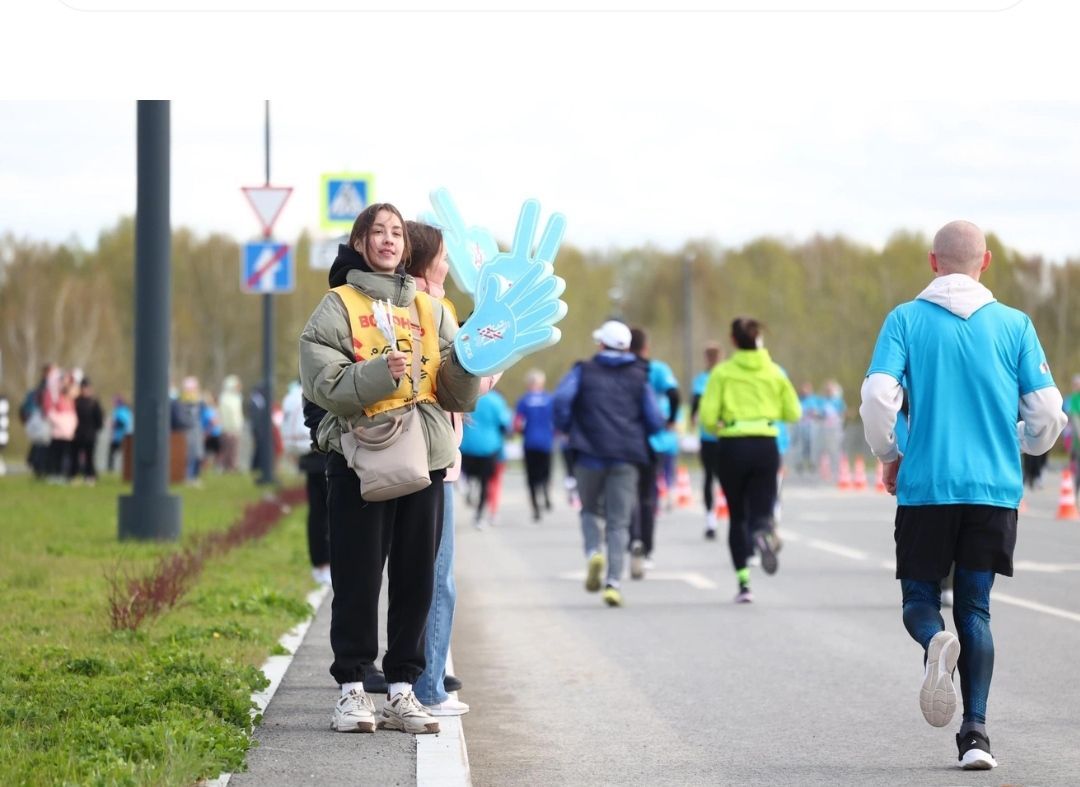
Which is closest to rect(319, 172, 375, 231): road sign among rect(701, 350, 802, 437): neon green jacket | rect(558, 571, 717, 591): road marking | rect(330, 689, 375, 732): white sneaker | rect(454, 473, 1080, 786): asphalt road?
rect(454, 473, 1080, 786): asphalt road

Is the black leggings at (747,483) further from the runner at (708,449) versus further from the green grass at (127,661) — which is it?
the runner at (708,449)

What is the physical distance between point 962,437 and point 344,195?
15276 millimetres

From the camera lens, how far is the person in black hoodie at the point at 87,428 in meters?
30.3

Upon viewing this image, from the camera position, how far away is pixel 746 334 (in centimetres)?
1319

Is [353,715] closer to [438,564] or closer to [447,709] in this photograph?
[447,709]

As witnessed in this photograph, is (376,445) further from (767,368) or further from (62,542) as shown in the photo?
(62,542)

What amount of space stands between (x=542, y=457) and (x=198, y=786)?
1886 cm

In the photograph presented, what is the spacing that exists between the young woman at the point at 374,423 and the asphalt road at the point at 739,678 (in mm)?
530

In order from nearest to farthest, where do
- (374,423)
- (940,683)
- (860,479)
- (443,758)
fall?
(443,758), (940,683), (374,423), (860,479)

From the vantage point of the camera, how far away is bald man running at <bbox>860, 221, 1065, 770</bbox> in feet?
22.2

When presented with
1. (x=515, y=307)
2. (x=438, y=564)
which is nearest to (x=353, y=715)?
(x=438, y=564)

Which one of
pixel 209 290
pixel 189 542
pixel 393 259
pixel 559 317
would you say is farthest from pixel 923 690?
pixel 209 290

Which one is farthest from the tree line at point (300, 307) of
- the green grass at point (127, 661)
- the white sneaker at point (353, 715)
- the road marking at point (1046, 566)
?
the white sneaker at point (353, 715)

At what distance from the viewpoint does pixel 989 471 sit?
677 centimetres
